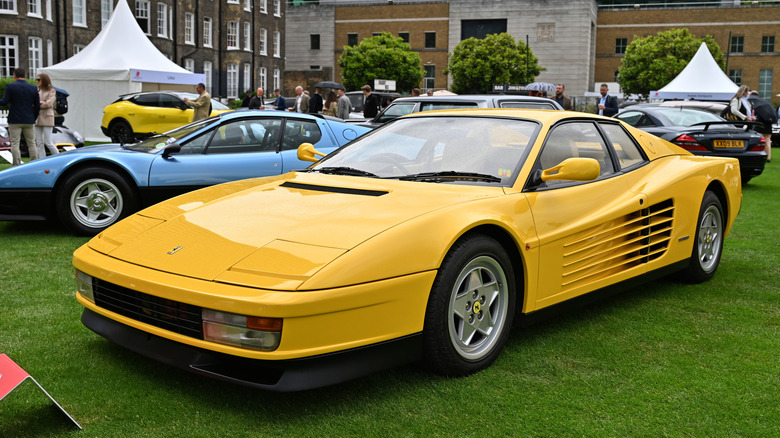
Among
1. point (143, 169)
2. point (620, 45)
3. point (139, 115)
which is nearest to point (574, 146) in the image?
point (143, 169)

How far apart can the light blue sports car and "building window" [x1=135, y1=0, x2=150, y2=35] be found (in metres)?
34.7

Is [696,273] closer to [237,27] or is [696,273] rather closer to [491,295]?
[491,295]

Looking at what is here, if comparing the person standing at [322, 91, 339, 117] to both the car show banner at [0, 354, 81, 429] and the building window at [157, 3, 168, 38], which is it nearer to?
the car show banner at [0, 354, 81, 429]

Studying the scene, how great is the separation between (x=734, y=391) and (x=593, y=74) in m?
73.5

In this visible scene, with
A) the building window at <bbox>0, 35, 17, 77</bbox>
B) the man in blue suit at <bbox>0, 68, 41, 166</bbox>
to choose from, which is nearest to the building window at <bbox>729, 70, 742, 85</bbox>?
the building window at <bbox>0, 35, 17, 77</bbox>

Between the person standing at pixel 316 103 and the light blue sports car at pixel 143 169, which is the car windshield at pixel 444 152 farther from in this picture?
the person standing at pixel 316 103

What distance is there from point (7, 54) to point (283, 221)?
32323 millimetres

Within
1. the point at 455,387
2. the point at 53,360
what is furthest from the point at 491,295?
the point at 53,360

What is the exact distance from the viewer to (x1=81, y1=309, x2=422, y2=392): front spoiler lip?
2.81 metres

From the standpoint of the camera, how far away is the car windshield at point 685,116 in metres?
12.3

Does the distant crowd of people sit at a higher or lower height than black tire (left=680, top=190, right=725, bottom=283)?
higher

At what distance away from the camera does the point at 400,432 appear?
2.84 m

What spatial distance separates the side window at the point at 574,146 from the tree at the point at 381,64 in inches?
2218

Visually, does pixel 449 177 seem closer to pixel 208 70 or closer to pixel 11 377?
pixel 11 377
